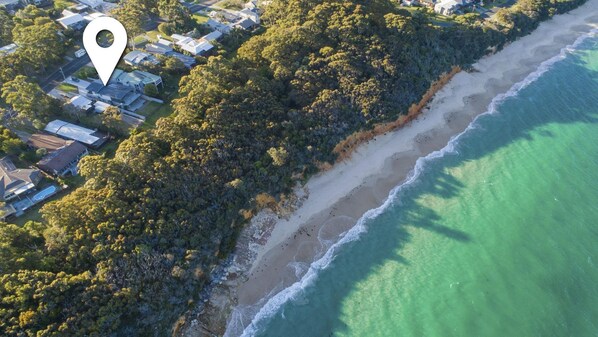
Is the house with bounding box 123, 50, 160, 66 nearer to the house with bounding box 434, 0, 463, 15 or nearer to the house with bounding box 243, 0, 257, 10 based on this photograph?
the house with bounding box 243, 0, 257, 10

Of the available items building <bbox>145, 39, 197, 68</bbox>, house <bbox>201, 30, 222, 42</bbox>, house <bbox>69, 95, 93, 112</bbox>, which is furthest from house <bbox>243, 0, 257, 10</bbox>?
house <bbox>69, 95, 93, 112</bbox>

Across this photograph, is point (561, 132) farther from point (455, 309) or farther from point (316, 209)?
point (316, 209)

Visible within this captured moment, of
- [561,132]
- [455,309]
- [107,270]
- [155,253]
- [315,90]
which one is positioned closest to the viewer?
[107,270]

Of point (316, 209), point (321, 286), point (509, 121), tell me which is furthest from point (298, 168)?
point (509, 121)

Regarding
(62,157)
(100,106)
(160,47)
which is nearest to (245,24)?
(160,47)

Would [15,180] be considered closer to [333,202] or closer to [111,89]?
[111,89]

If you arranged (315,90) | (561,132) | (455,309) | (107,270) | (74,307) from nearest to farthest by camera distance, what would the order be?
(74,307), (107,270), (455,309), (315,90), (561,132)
